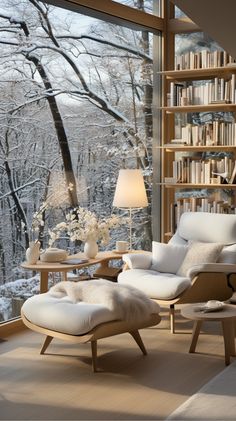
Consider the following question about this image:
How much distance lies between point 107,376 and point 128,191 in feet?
7.68

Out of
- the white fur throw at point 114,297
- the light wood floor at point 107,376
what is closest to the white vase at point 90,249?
the light wood floor at point 107,376

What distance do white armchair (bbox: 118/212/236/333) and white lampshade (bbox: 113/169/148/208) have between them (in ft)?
1.57

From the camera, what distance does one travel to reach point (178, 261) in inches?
226

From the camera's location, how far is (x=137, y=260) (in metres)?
5.75

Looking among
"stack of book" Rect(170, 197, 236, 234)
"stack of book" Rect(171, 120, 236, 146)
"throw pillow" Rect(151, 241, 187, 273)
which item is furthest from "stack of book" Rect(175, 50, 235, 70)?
"throw pillow" Rect(151, 241, 187, 273)

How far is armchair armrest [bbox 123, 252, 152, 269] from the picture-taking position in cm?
574

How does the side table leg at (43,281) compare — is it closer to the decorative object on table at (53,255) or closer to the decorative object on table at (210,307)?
the decorative object on table at (53,255)

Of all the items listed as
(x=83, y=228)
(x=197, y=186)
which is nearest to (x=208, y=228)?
(x=197, y=186)

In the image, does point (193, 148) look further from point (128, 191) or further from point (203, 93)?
point (128, 191)

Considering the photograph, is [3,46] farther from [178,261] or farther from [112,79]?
[178,261]

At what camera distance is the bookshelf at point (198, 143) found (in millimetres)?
6621

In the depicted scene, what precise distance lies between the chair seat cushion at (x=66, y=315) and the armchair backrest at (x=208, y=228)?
172cm

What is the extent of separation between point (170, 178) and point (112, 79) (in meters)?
1.21

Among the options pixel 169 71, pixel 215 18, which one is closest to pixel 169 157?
pixel 169 71
